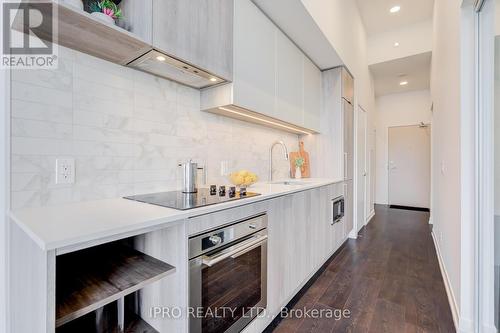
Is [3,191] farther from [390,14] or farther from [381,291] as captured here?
[390,14]

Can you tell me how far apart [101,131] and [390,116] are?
257 inches

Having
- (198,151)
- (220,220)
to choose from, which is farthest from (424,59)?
(220,220)

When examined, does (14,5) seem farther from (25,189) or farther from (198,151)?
(198,151)

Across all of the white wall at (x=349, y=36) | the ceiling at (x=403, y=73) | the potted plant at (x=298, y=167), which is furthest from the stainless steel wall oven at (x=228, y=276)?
the ceiling at (x=403, y=73)

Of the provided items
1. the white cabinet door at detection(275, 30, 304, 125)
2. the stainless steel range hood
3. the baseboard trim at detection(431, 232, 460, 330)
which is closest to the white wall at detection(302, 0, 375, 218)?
the white cabinet door at detection(275, 30, 304, 125)

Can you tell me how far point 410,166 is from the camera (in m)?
5.76

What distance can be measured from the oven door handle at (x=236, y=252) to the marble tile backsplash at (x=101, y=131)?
626 millimetres

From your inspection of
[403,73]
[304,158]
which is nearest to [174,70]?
[304,158]

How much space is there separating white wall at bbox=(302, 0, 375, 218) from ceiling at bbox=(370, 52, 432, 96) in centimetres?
27

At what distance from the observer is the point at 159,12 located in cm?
114

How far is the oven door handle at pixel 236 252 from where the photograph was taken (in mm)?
1063

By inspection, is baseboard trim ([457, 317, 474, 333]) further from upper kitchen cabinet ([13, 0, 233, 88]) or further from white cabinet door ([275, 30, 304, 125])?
upper kitchen cabinet ([13, 0, 233, 88])

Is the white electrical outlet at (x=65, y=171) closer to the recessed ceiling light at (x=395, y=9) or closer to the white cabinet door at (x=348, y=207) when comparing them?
the white cabinet door at (x=348, y=207)

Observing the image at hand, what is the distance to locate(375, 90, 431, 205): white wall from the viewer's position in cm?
559
